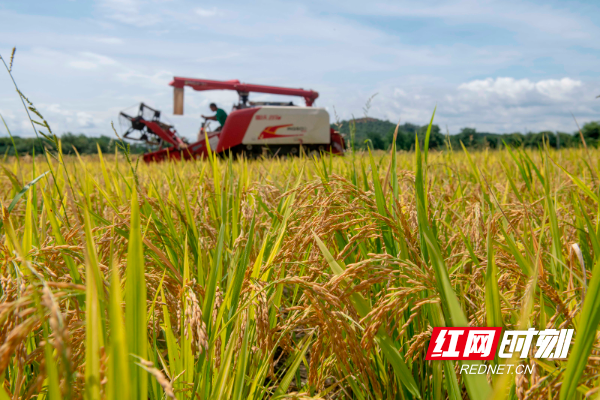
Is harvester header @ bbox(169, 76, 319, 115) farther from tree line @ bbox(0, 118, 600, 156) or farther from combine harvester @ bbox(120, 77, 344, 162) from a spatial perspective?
tree line @ bbox(0, 118, 600, 156)

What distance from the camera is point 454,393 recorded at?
2.21 feet

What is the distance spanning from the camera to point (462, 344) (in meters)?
0.71

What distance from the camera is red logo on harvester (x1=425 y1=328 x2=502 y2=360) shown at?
694mm

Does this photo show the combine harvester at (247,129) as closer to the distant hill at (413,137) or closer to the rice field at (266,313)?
the distant hill at (413,137)

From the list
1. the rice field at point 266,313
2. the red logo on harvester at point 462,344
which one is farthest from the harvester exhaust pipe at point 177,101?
the red logo on harvester at point 462,344

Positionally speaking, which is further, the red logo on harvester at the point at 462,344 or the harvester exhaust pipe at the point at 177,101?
the harvester exhaust pipe at the point at 177,101

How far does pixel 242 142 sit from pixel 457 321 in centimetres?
1026

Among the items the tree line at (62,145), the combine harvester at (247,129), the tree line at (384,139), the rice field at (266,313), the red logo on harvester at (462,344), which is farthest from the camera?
the combine harvester at (247,129)

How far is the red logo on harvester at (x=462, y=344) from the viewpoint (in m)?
0.69

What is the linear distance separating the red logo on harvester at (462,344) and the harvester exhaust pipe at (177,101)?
11.4 meters

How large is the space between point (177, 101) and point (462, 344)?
1165 centimetres

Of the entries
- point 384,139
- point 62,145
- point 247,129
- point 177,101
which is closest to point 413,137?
point 384,139

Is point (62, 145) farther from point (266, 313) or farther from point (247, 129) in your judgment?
point (247, 129)

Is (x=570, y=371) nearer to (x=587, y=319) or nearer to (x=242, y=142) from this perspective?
(x=587, y=319)
